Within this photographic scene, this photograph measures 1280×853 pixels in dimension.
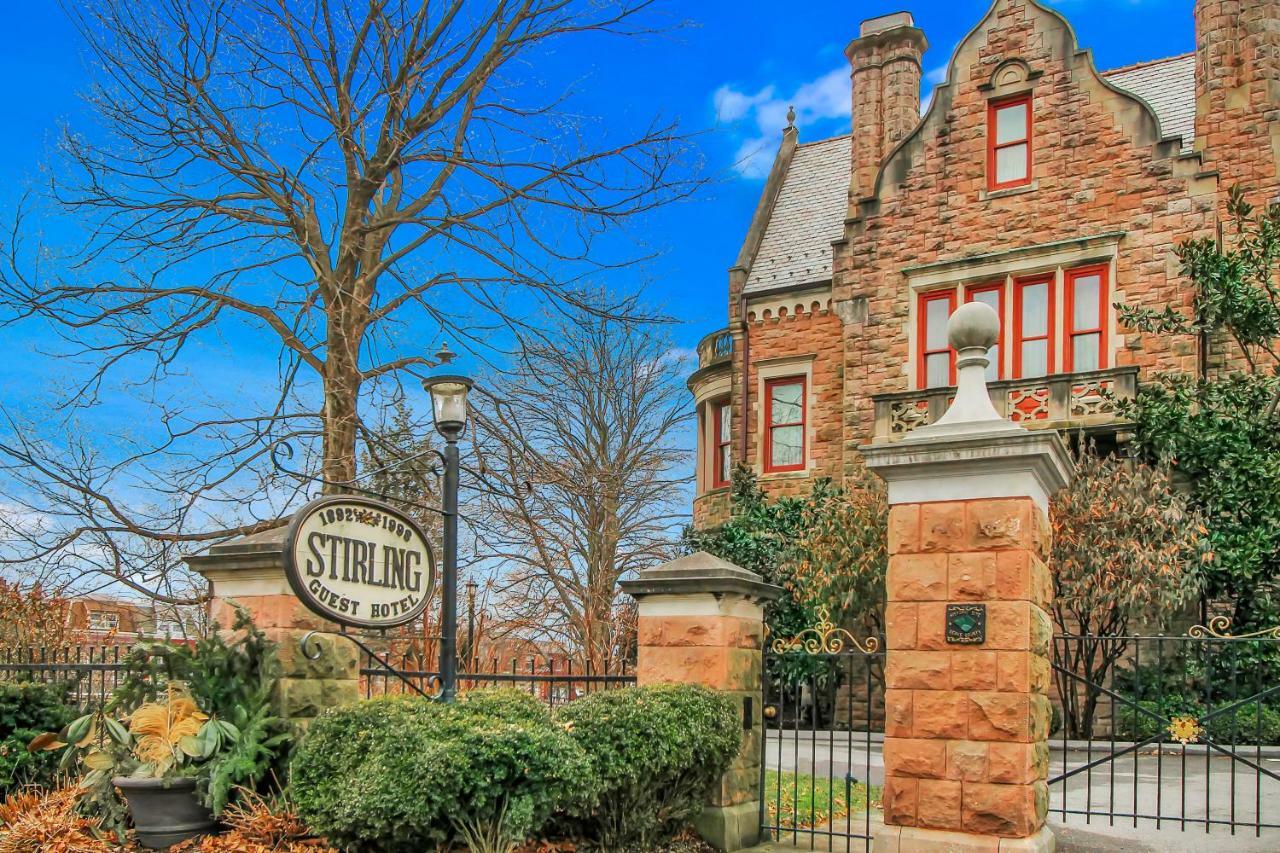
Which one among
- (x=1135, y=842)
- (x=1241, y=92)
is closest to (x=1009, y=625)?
(x=1135, y=842)

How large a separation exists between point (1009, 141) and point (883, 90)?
124 inches

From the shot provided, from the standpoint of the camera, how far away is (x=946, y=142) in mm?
19672

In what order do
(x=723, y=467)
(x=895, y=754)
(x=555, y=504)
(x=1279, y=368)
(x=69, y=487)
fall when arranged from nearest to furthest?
1. (x=895, y=754)
2. (x=69, y=487)
3. (x=1279, y=368)
4. (x=723, y=467)
5. (x=555, y=504)

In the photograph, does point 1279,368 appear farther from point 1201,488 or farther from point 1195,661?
point 1195,661

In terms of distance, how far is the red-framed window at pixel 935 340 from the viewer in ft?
63.0

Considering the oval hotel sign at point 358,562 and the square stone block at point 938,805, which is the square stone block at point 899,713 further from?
the oval hotel sign at point 358,562

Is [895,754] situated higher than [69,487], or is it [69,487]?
[69,487]

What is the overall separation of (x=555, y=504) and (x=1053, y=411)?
11387 millimetres

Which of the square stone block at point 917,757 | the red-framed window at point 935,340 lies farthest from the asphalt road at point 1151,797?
the red-framed window at point 935,340

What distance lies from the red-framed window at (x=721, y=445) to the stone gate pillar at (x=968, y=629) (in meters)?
16.1

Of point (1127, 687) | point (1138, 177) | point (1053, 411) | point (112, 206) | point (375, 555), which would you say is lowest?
point (1127, 687)

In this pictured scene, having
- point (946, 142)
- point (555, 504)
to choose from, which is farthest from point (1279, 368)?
point (555, 504)

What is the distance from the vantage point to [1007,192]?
1894 cm

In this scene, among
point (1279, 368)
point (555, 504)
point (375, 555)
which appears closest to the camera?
point (375, 555)
